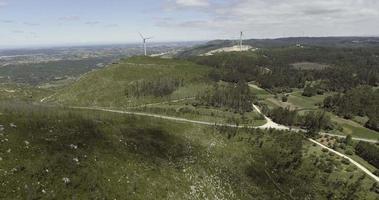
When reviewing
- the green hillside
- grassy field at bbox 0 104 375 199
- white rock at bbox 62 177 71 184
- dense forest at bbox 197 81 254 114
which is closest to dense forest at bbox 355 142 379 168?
grassy field at bbox 0 104 375 199

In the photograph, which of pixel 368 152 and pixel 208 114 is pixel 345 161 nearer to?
pixel 368 152

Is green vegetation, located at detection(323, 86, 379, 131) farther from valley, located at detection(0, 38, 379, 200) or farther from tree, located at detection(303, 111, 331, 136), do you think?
tree, located at detection(303, 111, 331, 136)

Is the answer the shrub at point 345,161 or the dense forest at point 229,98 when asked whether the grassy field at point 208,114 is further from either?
the shrub at point 345,161

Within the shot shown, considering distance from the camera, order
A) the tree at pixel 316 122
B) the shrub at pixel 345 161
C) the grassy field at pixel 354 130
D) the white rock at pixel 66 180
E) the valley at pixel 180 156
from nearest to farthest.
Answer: the white rock at pixel 66 180 < the valley at pixel 180 156 < the shrub at pixel 345 161 < the tree at pixel 316 122 < the grassy field at pixel 354 130

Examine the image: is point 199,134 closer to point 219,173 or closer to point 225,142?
point 225,142

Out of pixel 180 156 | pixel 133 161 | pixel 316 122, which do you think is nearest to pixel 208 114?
pixel 316 122

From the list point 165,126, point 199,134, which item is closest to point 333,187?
point 199,134

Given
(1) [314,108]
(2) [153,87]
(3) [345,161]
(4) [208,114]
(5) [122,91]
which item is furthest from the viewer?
(2) [153,87]

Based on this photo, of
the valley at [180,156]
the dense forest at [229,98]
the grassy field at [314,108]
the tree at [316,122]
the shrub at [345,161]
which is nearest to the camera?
the valley at [180,156]

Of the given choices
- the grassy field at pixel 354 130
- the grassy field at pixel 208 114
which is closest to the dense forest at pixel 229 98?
the grassy field at pixel 208 114
